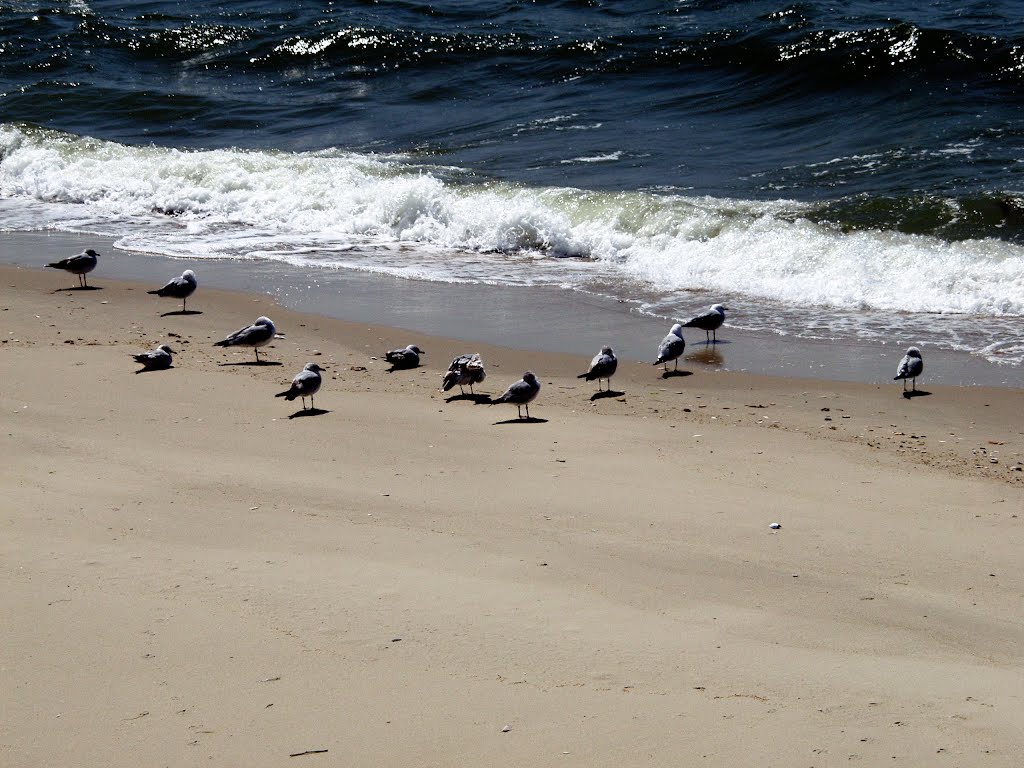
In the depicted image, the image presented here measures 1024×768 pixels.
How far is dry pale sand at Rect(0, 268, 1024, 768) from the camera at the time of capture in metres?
3.86

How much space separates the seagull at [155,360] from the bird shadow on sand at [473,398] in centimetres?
215

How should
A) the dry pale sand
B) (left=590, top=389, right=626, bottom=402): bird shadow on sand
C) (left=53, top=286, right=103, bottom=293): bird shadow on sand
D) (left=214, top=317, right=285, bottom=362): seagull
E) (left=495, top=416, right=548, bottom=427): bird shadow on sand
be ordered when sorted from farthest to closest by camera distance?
(left=53, top=286, right=103, bottom=293): bird shadow on sand < (left=214, top=317, right=285, bottom=362): seagull < (left=590, top=389, right=626, bottom=402): bird shadow on sand < (left=495, top=416, right=548, bottom=427): bird shadow on sand < the dry pale sand

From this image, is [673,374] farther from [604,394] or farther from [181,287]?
[181,287]

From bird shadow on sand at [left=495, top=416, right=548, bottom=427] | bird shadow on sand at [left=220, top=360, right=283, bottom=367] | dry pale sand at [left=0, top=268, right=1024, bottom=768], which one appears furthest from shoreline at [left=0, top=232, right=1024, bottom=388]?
bird shadow on sand at [left=495, top=416, right=548, bottom=427]

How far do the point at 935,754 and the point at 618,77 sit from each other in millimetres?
19928

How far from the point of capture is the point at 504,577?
5.08 metres

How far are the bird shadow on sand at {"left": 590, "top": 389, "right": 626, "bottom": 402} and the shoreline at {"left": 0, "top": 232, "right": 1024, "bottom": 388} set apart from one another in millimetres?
886

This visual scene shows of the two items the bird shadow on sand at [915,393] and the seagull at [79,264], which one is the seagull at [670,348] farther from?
the seagull at [79,264]

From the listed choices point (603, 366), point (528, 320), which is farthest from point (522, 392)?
point (528, 320)

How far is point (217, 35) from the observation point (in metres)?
29.1

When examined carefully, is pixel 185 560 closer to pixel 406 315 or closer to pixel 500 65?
pixel 406 315

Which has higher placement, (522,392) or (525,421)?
(522,392)

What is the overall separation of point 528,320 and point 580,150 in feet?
26.1

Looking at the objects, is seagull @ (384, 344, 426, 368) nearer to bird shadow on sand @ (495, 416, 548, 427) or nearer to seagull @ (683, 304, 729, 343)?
bird shadow on sand @ (495, 416, 548, 427)
